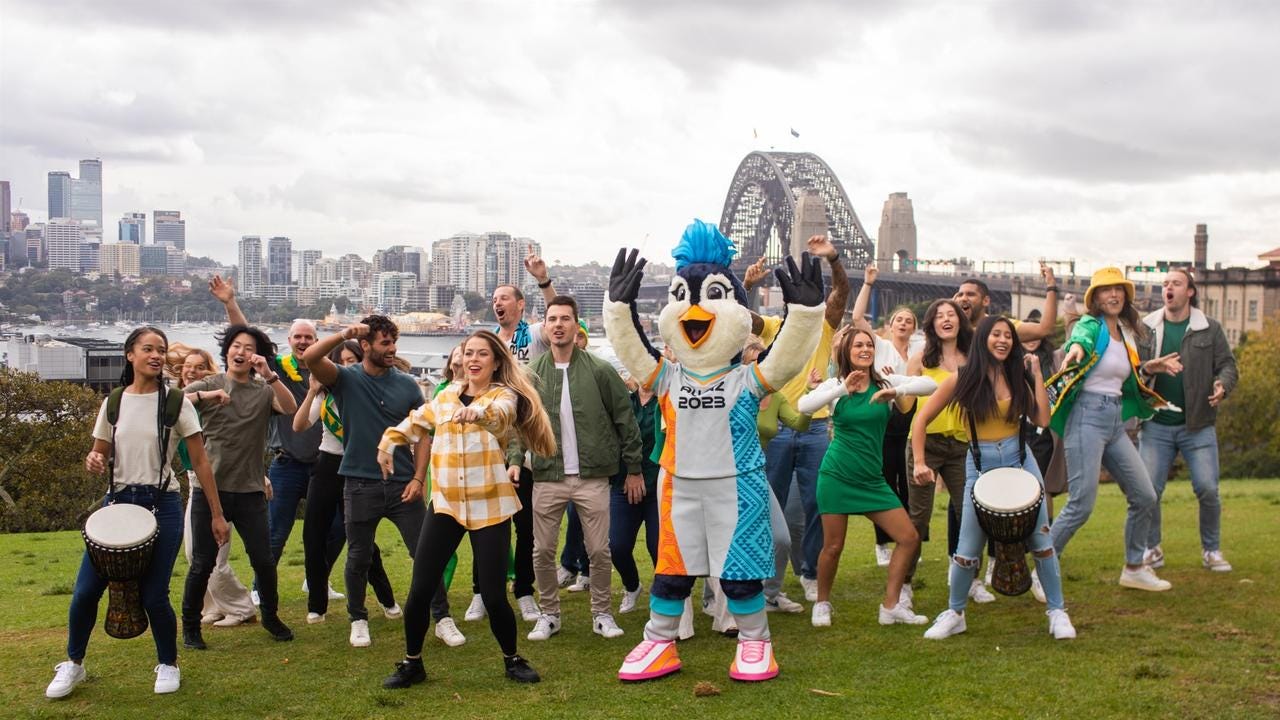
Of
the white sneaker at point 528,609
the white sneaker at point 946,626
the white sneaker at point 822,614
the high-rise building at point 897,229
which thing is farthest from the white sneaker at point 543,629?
the high-rise building at point 897,229

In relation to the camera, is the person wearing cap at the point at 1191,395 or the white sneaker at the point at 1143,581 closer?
the white sneaker at the point at 1143,581

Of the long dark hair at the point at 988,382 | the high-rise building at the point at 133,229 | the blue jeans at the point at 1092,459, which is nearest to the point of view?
the long dark hair at the point at 988,382

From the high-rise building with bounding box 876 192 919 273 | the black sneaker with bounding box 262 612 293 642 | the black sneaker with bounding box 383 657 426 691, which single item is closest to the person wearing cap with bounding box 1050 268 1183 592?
the black sneaker with bounding box 383 657 426 691

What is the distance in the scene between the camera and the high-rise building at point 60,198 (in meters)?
165

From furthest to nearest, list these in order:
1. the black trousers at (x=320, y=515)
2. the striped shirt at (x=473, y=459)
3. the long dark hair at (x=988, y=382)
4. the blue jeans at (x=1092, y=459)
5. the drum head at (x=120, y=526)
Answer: the blue jeans at (x=1092, y=459)
the black trousers at (x=320, y=515)
the long dark hair at (x=988, y=382)
the striped shirt at (x=473, y=459)
the drum head at (x=120, y=526)

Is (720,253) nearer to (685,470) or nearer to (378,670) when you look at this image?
(685,470)

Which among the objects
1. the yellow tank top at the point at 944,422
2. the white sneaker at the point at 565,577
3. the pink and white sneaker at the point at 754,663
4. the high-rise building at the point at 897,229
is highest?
the high-rise building at the point at 897,229

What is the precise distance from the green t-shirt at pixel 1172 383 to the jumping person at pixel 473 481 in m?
4.23

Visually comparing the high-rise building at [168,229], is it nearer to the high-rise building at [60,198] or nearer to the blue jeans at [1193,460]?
the high-rise building at [60,198]

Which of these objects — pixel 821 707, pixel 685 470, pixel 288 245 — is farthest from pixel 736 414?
pixel 288 245

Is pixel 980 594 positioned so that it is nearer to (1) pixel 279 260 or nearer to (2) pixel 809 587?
(2) pixel 809 587

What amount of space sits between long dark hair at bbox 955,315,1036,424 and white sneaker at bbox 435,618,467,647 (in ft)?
9.74

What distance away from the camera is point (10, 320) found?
88.7m

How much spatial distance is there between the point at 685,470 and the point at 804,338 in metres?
0.85
